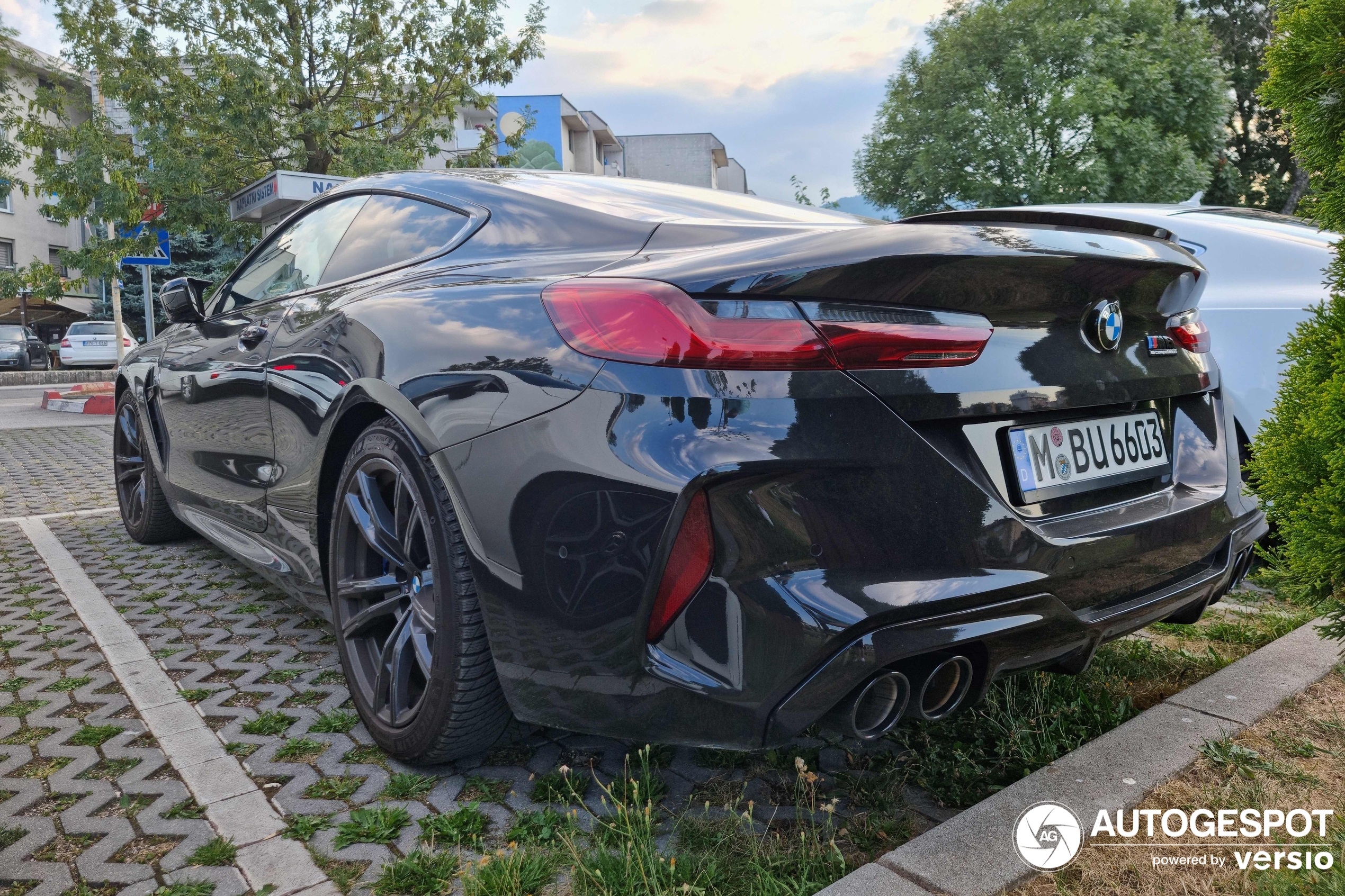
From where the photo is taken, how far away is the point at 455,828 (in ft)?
7.27

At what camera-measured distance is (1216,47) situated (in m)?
26.9

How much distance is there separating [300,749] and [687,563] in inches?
56.9

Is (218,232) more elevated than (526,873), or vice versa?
(218,232)

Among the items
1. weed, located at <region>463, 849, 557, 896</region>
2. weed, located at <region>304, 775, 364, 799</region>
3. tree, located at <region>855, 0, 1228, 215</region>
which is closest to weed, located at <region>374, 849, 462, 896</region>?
weed, located at <region>463, 849, 557, 896</region>

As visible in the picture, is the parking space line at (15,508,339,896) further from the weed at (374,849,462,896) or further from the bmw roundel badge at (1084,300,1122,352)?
the bmw roundel badge at (1084,300,1122,352)

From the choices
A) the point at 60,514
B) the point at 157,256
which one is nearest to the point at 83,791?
the point at 60,514

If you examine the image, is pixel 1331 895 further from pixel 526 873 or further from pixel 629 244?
pixel 629 244

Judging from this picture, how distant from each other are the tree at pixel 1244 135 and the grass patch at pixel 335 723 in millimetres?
28741

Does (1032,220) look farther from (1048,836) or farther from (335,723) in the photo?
(335,723)

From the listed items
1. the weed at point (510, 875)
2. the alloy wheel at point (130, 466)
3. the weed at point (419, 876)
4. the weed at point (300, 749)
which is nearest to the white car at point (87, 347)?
the alloy wheel at point (130, 466)

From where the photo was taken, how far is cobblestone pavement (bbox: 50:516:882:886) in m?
2.32

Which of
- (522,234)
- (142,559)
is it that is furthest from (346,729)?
(142,559)

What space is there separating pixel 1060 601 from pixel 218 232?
17.7 m

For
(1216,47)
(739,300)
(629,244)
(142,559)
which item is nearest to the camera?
(739,300)
